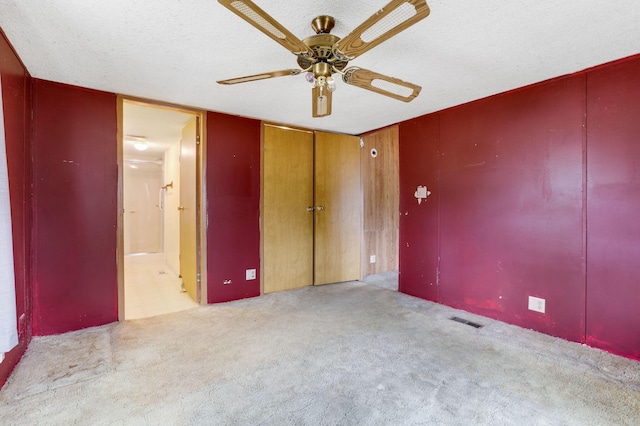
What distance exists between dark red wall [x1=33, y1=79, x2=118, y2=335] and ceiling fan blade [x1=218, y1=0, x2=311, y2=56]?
2.16 metres

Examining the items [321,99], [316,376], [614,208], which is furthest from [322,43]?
[614,208]

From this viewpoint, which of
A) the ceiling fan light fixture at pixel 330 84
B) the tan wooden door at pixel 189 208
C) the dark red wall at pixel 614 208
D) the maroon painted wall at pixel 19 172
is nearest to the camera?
the ceiling fan light fixture at pixel 330 84

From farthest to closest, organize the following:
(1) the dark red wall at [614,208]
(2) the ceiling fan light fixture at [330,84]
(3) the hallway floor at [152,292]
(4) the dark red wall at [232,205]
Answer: (4) the dark red wall at [232,205] < (3) the hallway floor at [152,292] < (1) the dark red wall at [614,208] < (2) the ceiling fan light fixture at [330,84]

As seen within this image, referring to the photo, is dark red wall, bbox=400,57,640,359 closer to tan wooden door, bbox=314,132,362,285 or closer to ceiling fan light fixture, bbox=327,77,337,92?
tan wooden door, bbox=314,132,362,285

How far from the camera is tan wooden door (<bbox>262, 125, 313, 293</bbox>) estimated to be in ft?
11.8

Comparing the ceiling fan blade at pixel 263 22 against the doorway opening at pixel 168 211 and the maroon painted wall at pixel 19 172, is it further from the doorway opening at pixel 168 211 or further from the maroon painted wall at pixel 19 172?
the doorway opening at pixel 168 211

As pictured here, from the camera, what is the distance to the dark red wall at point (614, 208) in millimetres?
2043

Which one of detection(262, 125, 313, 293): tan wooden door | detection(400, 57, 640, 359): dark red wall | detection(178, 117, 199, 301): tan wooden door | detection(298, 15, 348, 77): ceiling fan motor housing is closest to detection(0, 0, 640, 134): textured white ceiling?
detection(298, 15, 348, 77): ceiling fan motor housing

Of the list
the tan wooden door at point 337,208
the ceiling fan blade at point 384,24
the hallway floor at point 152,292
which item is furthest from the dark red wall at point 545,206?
the hallway floor at point 152,292

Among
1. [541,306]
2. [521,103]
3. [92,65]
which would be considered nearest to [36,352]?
[92,65]

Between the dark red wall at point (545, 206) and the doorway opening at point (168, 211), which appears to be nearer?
the dark red wall at point (545, 206)

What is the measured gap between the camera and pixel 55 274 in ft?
8.07

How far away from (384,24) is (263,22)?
0.52 metres

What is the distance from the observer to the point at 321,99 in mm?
1826
